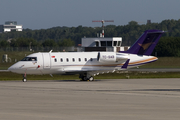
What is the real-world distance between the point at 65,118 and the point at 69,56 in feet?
89.2

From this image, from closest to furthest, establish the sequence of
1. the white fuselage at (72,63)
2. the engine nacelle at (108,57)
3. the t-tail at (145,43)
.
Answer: the white fuselage at (72,63) < the engine nacelle at (108,57) < the t-tail at (145,43)

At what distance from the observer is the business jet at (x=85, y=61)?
135 feet

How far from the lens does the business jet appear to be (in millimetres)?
41000

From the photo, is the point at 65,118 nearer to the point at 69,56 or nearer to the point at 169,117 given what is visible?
the point at 169,117

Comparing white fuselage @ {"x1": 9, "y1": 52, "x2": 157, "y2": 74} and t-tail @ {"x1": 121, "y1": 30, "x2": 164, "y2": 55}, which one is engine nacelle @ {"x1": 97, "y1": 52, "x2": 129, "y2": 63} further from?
t-tail @ {"x1": 121, "y1": 30, "x2": 164, "y2": 55}

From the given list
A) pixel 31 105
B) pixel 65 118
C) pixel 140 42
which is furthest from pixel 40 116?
pixel 140 42

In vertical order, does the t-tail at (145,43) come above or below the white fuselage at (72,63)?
above

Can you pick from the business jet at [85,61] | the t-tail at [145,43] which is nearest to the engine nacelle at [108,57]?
the business jet at [85,61]

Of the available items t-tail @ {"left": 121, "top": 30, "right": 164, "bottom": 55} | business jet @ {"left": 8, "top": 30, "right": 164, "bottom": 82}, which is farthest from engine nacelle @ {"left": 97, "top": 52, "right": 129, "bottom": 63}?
t-tail @ {"left": 121, "top": 30, "right": 164, "bottom": 55}

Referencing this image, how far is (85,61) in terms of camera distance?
138ft

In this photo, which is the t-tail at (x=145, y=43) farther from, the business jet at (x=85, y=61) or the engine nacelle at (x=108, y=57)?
the engine nacelle at (x=108, y=57)

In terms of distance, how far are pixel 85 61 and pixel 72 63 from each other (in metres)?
1.61

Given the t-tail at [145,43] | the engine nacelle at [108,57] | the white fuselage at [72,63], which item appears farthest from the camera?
the t-tail at [145,43]

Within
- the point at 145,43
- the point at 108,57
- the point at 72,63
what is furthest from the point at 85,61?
the point at 145,43
